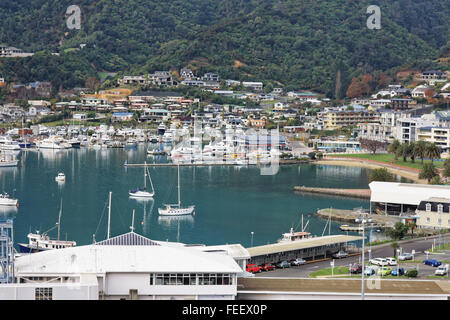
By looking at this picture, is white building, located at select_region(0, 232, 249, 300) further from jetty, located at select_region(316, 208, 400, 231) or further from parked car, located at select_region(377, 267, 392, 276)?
jetty, located at select_region(316, 208, 400, 231)

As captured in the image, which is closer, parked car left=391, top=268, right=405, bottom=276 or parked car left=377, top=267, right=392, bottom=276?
parked car left=377, top=267, right=392, bottom=276

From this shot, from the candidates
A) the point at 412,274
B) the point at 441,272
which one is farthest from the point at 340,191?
the point at 412,274

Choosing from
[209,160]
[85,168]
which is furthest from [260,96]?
[85,168]

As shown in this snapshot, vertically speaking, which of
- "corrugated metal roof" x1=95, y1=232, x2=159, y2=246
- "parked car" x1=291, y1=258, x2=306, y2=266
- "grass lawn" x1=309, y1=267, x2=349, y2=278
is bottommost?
"parked car" x1=291, y1=258, x2=306, y2=266

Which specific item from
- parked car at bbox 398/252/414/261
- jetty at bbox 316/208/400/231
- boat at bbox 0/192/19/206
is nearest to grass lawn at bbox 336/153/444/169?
jetty at bbox 316/208/400/231

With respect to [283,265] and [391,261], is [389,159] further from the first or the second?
[391,261]

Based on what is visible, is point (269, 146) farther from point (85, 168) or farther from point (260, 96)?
point (260, 96)

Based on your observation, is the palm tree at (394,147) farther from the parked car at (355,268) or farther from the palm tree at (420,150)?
the parked car at (355,268)

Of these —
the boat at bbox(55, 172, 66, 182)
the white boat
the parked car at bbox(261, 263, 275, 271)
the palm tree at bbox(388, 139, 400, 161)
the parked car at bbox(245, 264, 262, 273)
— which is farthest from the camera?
the white boat

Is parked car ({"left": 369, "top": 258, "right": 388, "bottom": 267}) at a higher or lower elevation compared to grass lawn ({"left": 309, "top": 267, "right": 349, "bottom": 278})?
higher
